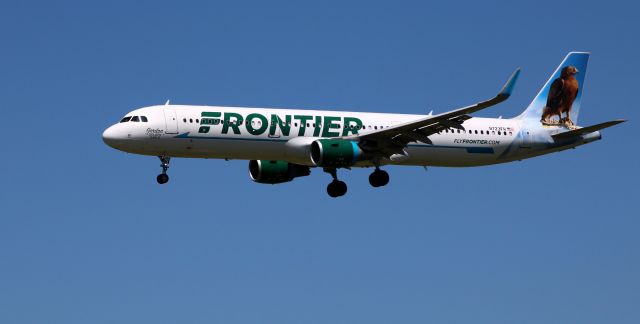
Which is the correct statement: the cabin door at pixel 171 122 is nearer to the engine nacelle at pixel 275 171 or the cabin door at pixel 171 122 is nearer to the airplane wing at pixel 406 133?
the engine nacelle at pixel 275 171

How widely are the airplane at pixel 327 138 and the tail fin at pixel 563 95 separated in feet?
6.78

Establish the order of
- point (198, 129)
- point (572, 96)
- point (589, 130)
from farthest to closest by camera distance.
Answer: point (572, 96) < point (589, 130) < point (198, 129)

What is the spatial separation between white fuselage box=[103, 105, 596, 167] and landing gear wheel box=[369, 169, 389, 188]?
0.62 metres

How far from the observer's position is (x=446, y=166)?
211 feet

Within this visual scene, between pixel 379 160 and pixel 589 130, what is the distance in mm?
11018

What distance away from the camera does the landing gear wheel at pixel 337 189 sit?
63625mm

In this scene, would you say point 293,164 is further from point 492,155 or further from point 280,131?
point 492,155

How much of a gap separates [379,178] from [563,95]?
14.0m

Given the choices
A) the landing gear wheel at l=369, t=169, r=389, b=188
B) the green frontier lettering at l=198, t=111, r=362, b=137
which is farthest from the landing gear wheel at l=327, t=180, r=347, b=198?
the green frontier lettering at l=198, t=111, r=362, b=137

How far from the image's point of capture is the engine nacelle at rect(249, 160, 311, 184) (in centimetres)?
6456

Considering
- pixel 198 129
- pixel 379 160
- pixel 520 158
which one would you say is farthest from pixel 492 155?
pixel 198 129

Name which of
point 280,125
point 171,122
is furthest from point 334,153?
point 171,122

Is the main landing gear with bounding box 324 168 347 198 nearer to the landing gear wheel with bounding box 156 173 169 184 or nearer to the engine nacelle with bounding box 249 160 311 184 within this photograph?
the engine nacelle with bounding box 249 160 311 184

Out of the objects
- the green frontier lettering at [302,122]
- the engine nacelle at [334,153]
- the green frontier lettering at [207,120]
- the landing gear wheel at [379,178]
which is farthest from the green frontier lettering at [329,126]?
the green frontier lettering at [207,120]
